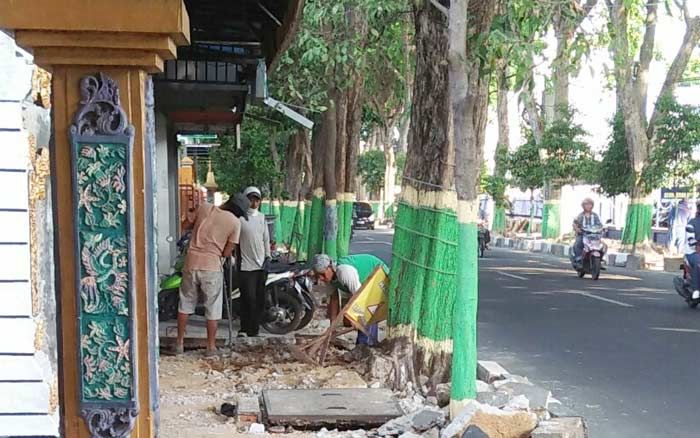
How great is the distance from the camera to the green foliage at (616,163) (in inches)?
873

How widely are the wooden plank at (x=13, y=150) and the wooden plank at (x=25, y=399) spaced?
103cm

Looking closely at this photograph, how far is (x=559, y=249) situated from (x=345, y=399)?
21.3m

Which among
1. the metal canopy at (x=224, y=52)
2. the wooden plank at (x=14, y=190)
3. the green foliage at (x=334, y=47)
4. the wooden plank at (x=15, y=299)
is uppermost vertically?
the green foliage at (x=334, y=47)

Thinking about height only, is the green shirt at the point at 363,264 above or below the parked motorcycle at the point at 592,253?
above

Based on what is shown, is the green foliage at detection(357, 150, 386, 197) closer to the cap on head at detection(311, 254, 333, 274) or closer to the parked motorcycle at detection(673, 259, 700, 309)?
the parked motorcycle at detection(673, 259, 700, 309)

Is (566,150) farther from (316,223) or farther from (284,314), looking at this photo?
(284,314)

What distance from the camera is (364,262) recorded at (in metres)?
8.49

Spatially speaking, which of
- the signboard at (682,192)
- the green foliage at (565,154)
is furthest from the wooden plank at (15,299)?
the green foliage at (565,154)

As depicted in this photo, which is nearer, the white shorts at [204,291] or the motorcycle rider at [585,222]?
the white shorts at [204,291]

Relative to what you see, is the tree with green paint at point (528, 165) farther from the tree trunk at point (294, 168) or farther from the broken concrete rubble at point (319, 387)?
the broken concrete rubble at point (319, 387)

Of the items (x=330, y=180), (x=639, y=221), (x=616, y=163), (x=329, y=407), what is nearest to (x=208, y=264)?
(x=329, y=407)

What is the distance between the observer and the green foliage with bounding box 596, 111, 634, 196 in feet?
72.7

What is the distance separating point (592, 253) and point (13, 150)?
13952 millimetres

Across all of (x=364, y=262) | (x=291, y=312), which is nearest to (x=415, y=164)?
(x=364, y=262)
